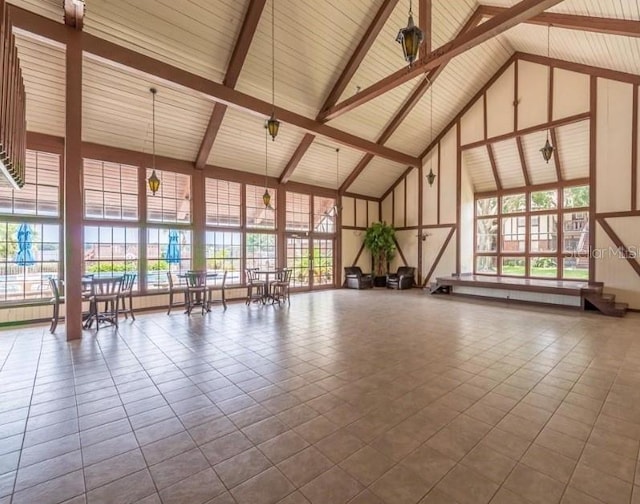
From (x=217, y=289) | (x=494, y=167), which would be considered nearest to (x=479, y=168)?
(x=494, y=167)

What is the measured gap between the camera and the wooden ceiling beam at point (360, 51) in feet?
19.6

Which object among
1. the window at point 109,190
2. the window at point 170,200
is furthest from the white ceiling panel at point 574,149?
the window at point 109,190

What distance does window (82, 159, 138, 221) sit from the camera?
21.8ft

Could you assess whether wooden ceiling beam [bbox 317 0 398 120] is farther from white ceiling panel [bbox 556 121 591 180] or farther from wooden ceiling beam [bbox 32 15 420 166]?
white ceiling panel [bbox 556 121 591 180]

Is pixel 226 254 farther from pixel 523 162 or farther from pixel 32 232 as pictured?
pixel 523 162

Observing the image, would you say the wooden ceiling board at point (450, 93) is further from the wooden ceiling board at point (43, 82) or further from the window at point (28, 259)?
the window at point (28, 259)

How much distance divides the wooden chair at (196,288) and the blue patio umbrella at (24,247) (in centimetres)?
287

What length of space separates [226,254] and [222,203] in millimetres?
1406

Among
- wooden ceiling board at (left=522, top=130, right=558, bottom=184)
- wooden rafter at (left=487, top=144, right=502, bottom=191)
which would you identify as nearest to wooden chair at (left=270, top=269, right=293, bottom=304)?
wooden rafter at (left=487, top=144, right=502, bottom=191)

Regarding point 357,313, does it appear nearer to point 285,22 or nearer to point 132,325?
point 132,325

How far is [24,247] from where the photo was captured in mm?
5938

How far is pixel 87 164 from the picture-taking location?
6586 millimetres

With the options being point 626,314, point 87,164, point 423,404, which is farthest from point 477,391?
point 87,164

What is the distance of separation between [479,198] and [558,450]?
381 inches
